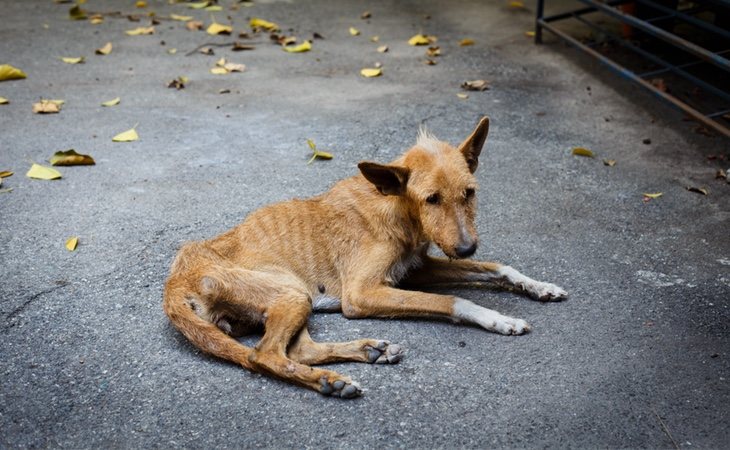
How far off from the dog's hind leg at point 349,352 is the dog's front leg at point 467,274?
88 centimetres

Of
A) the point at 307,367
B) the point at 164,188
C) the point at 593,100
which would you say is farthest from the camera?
the point at 593,100

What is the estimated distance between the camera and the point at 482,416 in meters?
3.37

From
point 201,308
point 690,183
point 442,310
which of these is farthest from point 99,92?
point 690,183

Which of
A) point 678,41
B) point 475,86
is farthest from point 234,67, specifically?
point 678,41

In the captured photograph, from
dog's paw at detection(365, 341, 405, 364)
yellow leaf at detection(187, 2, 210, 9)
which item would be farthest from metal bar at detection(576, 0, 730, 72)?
yellow leaf at detection(187, 2, 210, 9)

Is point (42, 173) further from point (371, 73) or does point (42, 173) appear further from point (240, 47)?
point (240, 47)

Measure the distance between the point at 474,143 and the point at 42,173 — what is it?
355 centimetres

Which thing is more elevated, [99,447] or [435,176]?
[435,176]

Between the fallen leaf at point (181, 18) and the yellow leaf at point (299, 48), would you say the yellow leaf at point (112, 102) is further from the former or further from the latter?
the fallen leaf at point (181, 18)

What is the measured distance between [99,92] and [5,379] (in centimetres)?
471

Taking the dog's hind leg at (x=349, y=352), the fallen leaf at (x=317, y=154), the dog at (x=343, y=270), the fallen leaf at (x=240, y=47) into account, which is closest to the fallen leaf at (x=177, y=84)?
the fallen leaf at (x=240, y=47)

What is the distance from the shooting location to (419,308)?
4.08m

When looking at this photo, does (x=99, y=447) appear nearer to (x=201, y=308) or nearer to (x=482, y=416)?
(x=201, y=308)

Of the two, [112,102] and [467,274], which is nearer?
[467,274]
